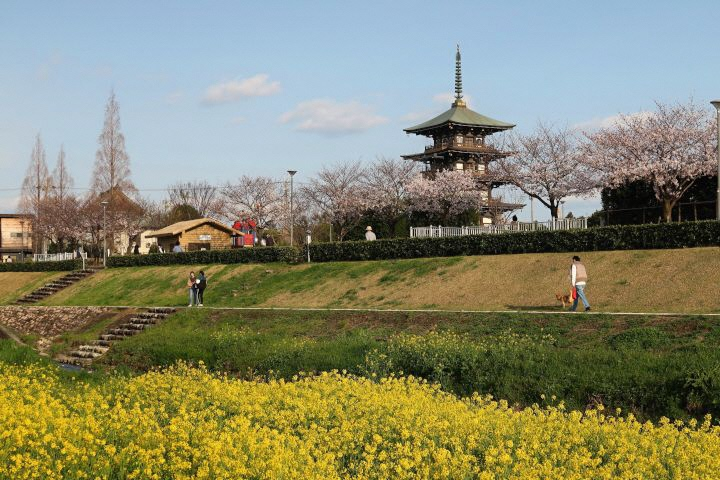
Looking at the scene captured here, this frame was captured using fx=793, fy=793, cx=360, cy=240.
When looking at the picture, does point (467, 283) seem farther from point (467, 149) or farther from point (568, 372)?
point (467, 149)

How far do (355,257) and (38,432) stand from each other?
95.3ft

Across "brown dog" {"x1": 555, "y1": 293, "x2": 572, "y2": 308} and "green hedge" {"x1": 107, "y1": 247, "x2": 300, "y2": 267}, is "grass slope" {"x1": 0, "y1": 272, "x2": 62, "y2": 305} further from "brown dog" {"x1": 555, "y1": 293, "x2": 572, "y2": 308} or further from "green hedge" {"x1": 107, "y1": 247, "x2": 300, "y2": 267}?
"brown dog" {"x1": 555, "y1": 293, "x2": 572, "y2": 308}

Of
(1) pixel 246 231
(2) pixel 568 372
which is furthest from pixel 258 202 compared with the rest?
(2) pixel 568 372

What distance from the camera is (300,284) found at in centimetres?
3403

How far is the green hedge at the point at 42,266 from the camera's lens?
5434 cm

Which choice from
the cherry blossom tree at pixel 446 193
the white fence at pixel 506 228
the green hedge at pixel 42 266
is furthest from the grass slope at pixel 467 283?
the cherry blossom tree at pixel 446 193

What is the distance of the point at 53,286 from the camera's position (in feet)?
159

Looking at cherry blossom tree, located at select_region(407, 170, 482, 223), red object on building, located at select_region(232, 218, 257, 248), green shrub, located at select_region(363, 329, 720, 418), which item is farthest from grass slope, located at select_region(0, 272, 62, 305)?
green shrub, located at select_region(363, 329, 720, 418)

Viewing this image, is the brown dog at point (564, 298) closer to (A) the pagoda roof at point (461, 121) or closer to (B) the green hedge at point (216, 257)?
(B) the green hedge at point (216, 257)

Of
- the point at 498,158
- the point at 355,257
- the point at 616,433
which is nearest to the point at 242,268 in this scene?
the point at 355,257

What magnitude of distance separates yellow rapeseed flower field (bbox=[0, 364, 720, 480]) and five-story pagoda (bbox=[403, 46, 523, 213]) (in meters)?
48.1

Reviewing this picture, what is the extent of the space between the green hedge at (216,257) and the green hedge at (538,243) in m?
2.00

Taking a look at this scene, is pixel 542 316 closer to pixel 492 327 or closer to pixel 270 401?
pixel 492 327

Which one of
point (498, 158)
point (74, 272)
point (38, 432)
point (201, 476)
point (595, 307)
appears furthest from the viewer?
point (498, 158)
